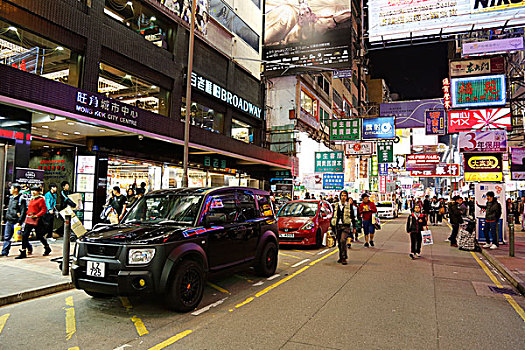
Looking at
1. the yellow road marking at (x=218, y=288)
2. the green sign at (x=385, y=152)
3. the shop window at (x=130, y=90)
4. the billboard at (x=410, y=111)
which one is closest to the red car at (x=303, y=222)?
the yellow road marking at (x=218, y=288)

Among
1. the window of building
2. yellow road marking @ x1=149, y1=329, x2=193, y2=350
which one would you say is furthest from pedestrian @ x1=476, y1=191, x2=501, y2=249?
the window of building

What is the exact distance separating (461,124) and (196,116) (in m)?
13.8

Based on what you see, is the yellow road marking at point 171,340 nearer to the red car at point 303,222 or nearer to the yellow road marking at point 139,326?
the yellow road marking at point 139,326

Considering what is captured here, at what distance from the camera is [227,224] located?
6.52 metres

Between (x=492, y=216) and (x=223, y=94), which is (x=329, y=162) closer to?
(x=223, y=94)

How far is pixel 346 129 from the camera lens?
2312cm

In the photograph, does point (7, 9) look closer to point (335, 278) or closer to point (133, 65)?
point (133, 65)

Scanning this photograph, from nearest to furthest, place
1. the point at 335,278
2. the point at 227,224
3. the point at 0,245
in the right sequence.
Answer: the point at 227,224, the point at 335,278, the point at 0,245

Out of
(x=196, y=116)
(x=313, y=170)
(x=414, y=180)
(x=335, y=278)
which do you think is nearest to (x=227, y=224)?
(x=335, y=278)

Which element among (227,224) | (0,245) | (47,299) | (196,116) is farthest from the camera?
(196,116)

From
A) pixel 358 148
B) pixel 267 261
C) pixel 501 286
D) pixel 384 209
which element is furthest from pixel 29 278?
pixel 384 209

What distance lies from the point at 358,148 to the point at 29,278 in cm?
2259

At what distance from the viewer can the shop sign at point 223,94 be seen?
18.9 metres

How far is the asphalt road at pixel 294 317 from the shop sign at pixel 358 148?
18.1 m
